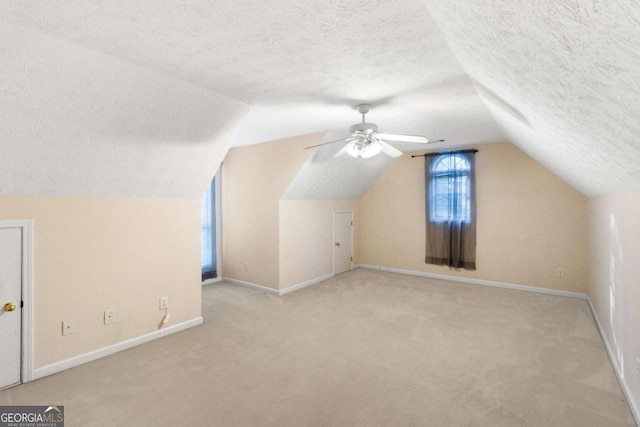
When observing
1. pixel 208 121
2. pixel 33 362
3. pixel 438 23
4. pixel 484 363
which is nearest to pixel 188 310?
pixel 33 362

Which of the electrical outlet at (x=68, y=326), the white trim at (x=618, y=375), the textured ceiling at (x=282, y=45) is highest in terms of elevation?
the textured ceiling at (x=282, y=45)

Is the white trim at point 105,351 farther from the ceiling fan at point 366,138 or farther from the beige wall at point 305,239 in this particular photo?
the ceiling fan at point 366,138

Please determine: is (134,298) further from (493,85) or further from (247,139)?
(493,85)

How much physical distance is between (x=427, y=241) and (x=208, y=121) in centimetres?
451

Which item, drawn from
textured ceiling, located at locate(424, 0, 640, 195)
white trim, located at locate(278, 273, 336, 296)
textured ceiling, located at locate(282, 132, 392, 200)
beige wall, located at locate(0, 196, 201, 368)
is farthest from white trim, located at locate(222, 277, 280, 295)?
textured ceiling, located at locate(424, 0, 640, 195)

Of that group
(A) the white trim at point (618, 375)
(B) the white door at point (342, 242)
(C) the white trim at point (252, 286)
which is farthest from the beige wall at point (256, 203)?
(A) the white trim at point (618, 375)

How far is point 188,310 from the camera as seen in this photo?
3566 millimetres

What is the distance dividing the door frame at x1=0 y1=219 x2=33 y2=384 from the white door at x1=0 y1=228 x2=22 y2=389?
2 centimetres

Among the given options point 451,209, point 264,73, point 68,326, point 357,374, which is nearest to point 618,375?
point 357,374

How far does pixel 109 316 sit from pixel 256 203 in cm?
267

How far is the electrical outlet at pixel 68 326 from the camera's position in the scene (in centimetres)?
263

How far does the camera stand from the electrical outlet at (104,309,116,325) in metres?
2.88

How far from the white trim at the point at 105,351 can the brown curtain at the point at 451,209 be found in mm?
4278

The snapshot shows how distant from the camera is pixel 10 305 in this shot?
2346mm
